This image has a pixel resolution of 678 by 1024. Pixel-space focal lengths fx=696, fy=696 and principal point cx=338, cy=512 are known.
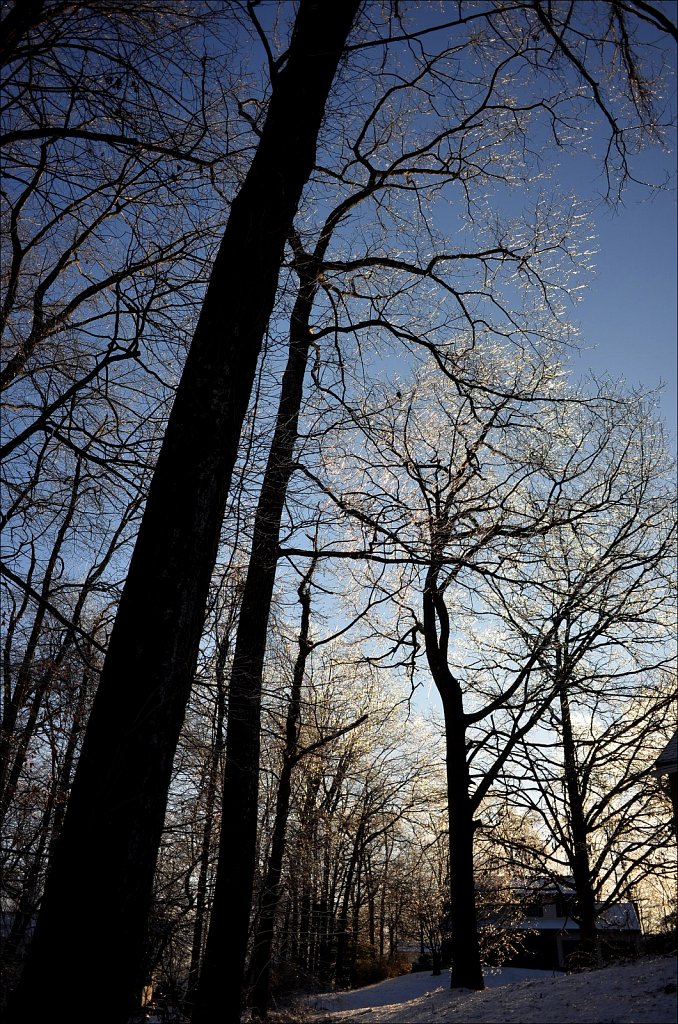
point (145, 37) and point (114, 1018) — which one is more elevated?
point (145, 37)

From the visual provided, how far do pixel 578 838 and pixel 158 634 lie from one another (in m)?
12.7

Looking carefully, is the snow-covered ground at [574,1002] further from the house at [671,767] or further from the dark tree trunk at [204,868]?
the house at [671,767]

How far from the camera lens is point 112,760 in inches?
96.4

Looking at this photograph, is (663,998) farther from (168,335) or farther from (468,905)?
(468,905)

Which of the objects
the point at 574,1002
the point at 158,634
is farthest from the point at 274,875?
the point at 158,634

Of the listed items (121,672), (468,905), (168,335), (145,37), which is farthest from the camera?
(468,905)

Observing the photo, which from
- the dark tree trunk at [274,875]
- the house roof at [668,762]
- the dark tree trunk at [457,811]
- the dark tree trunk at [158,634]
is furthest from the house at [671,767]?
the dark tree trunk at [158,634]

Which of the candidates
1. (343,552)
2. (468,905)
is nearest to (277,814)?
(468,905)

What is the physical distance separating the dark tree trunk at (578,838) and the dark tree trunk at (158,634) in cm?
1084

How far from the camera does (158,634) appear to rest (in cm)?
265

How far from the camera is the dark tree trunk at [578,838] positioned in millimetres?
12406

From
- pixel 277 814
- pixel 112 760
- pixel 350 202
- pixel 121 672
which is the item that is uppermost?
pixel 350 202

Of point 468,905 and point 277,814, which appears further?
point 277,814

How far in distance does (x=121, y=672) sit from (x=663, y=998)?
3902 mm
